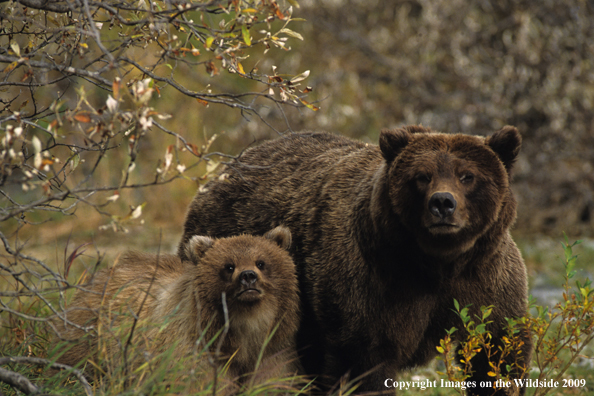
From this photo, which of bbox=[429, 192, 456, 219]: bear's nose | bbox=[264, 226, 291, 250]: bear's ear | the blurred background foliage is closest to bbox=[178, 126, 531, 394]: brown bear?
bbox=[429, 192, 456, 219]: bear's nose

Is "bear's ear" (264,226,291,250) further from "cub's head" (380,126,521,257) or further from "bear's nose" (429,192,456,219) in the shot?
"bear's nose" (429,192,456,219)

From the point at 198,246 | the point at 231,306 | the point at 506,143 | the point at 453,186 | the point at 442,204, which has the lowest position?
the point at 231,306

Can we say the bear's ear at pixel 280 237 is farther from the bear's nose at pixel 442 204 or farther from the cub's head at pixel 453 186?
the bear's nose at pixel 442 204

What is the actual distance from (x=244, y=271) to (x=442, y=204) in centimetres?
136

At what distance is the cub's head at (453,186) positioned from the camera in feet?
13.3

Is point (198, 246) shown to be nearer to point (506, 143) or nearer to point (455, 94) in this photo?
point (506, 143)

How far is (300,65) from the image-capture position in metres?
14.9

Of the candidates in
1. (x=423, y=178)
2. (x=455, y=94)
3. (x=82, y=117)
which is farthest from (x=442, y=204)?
(x=455, y=94)

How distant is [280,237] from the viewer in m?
4.92

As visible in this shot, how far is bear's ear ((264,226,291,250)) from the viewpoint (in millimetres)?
4910

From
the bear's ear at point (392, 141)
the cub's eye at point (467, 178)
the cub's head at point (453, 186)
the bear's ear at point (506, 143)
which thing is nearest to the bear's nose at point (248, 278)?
the cub's head at point (453, 186)

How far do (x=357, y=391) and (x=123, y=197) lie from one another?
29.6 ft

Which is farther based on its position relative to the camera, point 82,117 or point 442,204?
point 442,204

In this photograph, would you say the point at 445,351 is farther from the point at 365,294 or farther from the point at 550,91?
the point at 550,91
